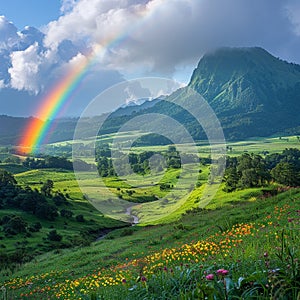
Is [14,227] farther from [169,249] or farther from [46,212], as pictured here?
[169,249]

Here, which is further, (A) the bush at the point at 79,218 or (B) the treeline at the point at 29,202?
(A) the bush at the point at 79,218

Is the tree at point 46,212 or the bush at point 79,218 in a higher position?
the tree at point 46,212

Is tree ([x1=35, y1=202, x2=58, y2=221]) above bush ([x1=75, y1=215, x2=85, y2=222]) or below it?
above

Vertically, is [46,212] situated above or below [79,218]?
above

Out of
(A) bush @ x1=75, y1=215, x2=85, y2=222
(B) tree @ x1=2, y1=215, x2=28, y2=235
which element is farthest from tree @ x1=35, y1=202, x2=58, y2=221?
(B) tree @ x1=2, y1=215, x2=28, y2=235

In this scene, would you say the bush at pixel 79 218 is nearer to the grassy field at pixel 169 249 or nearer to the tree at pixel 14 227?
the grassy field at pixel 169 249

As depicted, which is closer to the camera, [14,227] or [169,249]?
[169,249]

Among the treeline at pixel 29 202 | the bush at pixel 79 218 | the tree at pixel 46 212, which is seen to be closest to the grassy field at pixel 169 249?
the tree at pixel 46 212

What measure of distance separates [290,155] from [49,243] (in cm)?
13902

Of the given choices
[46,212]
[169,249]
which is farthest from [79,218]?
[169,249]

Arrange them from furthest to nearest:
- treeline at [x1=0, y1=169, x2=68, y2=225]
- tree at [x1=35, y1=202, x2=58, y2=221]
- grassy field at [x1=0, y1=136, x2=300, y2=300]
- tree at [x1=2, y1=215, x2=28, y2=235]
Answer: treeline at [x1=0, y1=169, x2=68, y2=225]
tree at [x1=35, y1=202, x2=58, y2=221]
tree at [x1=2, y1=215, x2=28, y2=235]
grassy field at [x1=0, y1=136, x2=300, y2=300]

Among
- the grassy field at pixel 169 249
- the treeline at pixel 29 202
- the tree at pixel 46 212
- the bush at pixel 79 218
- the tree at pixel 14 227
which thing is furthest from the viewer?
the bush at pixel 79 218

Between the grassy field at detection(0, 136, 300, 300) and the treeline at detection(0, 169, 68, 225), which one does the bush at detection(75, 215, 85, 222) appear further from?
the treeline at detection(0, 169, 68, 225)

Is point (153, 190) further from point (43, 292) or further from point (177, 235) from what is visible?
point (43, 292)
